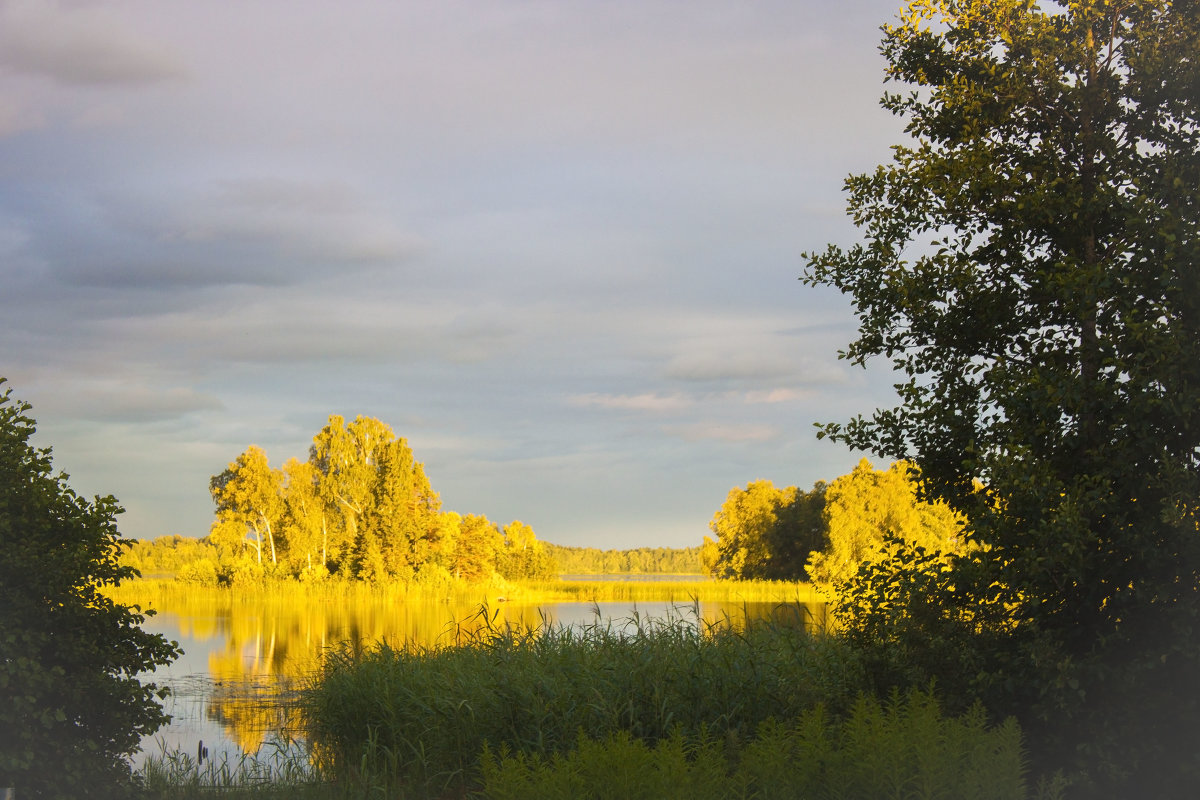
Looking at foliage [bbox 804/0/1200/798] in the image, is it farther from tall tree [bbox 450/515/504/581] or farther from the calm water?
tall tree [bbox 450/515/504/581]

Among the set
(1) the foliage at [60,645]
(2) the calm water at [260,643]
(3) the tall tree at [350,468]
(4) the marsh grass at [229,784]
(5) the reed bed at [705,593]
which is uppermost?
(3) the tall tree at [350,468]

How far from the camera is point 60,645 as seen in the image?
7.82 m

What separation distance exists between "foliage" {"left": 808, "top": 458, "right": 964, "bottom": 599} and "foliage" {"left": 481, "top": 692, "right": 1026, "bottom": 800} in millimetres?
45232

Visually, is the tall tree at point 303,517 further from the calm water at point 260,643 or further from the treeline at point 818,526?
the treeline at point 818,526

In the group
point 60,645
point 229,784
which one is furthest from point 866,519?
point 60,645

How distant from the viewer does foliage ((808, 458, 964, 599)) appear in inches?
2067

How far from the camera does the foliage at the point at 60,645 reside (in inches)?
293

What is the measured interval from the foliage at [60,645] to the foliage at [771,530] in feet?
183

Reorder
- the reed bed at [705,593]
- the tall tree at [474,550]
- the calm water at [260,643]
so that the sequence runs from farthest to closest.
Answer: the tall tree at [474,550]
the reed bed at [705,593]
the calm water at [260,643]

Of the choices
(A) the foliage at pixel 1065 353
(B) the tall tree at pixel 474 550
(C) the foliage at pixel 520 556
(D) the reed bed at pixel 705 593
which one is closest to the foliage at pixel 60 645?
(A) the foliage at pixel 1065 353

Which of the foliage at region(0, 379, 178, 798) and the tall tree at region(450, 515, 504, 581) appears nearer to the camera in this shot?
the foliage at region(0, 379, 178, 798)

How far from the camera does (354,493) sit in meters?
62.4

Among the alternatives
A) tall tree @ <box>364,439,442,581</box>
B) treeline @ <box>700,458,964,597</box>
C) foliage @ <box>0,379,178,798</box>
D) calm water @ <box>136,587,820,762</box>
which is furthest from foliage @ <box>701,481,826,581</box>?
foliage @ <box>0,379,178,798</box>

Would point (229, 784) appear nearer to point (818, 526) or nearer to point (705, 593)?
point (705, 593)
